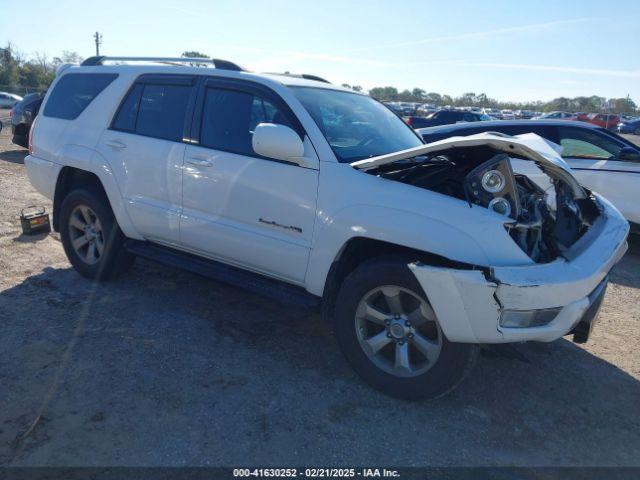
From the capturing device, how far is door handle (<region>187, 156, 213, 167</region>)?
13.4ft

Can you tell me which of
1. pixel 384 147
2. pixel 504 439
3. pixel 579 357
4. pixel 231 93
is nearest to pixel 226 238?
pixel 231 93

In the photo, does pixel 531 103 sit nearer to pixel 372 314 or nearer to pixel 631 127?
pixel 631 127

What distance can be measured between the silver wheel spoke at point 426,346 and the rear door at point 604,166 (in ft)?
15.1

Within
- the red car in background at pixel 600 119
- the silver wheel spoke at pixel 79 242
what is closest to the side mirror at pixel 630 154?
the silver wheel spoke at pixel 79 242

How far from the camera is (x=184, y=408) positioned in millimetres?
3201

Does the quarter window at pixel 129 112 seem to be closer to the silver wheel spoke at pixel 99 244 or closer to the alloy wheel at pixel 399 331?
the silver wheel spoke at pixel 99 244

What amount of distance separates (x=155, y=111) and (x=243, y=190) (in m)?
1.30

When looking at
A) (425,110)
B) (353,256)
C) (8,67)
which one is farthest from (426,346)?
(8,67)

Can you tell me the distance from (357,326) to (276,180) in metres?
1.11

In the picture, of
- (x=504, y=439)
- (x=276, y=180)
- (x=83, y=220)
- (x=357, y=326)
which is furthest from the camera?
(x=83, y=220)

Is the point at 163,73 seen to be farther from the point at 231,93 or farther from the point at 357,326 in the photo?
the point at 357,326

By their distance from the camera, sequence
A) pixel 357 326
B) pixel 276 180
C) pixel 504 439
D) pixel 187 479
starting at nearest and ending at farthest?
pixel 187 479 → pixel 504 439 → pixel 357 326 → pixel 276 180

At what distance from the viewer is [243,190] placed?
390cm

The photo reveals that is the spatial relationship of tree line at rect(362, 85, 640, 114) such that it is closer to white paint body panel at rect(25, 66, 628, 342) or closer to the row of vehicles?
the row of vehicles
